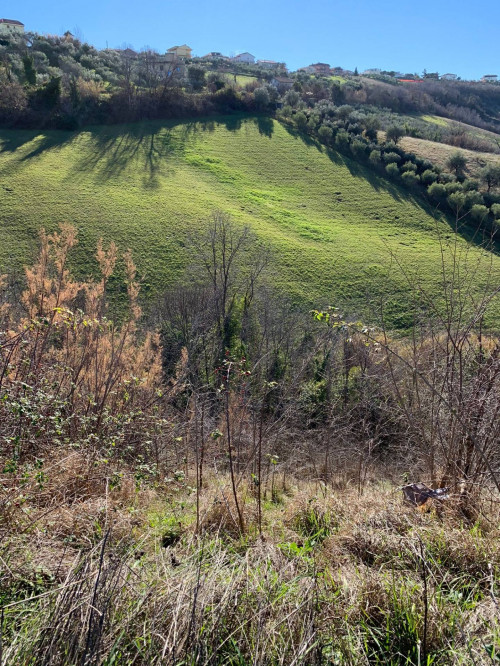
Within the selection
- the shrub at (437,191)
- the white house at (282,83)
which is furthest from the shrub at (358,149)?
the white house at (282,83)

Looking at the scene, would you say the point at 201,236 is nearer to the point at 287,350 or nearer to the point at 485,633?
the point at 287,350

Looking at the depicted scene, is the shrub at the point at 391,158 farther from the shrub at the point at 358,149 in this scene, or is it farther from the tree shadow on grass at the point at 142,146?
the tree shadow on grass at the point at 142,146

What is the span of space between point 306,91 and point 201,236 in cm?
3433

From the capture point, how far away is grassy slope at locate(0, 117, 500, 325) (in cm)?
2516

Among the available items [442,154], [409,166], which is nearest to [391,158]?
[409,166]

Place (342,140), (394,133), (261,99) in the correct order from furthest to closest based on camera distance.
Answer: (261,99)
(394,133)
(342,140)

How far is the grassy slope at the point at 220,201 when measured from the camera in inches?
990

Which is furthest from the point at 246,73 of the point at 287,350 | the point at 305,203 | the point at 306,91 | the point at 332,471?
the point at 332,471

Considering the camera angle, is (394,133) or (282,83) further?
(282,83)

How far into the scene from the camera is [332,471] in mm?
7035

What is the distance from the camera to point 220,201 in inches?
1236

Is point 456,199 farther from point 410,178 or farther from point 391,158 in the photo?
point 391,158

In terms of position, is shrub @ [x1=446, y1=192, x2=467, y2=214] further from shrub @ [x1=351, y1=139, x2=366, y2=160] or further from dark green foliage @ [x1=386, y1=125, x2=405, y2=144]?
dark green foliage @ [x1=386, y1=125, x2=405, y2=144]

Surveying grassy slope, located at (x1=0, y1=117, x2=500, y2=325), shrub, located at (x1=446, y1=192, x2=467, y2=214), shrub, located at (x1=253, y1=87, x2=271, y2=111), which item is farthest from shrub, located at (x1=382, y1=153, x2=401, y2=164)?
shrub, located at (x1=253, y1=87, x2=271, y2=111)
